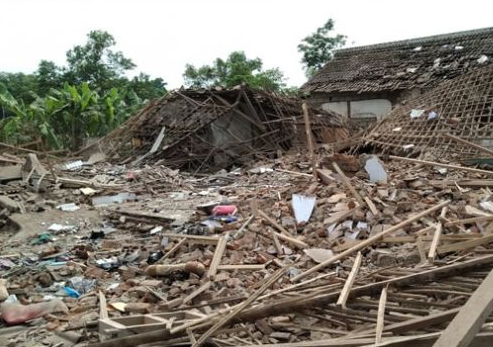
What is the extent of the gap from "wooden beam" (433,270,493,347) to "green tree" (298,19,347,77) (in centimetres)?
2968

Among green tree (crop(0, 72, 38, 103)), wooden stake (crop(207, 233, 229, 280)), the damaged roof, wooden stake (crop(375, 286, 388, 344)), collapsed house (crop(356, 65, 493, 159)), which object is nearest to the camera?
wooden stake (crop(375, 286, 388, 344))

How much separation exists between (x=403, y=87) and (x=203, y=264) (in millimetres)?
16814

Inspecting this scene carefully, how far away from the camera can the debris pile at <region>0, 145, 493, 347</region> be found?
3102 mm

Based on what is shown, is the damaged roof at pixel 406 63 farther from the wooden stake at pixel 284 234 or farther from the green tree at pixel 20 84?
the green tree at pixel 20 84

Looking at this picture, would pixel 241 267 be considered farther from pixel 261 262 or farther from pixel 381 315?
pixel 381 315

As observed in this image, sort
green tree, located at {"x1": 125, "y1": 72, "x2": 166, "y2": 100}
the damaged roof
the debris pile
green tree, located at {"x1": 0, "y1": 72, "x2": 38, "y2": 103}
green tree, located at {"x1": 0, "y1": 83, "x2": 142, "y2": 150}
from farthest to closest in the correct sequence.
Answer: green tree, located at {"x1": 125, "y1": 72, "x2": 166, "y2": 100}
green tree, located at {"x1": 0, "y1": 72, "x2": 38, "y2": 103}
the damaged roof
green tree, located at {"x1": 0, "y1": 83, "x2": 142, "y2": 150}
the debris pile

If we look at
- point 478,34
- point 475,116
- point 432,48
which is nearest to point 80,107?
point 475,116

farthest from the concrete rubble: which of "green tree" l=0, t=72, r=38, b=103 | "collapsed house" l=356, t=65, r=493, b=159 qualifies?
"green tree" l=0, t=72, r=38, b=103

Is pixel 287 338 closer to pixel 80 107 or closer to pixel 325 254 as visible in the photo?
pixel 325 254

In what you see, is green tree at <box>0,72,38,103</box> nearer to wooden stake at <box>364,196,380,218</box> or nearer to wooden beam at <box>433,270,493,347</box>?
wooden stake at <box>364,196,380,218</box>

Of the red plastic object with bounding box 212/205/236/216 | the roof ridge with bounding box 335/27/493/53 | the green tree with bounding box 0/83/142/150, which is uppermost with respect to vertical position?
the roof ridge with bounding box 335/27/493/53

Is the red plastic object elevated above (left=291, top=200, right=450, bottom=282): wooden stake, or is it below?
above

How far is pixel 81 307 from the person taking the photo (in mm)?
4148

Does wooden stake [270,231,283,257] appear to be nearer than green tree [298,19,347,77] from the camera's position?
Yes
